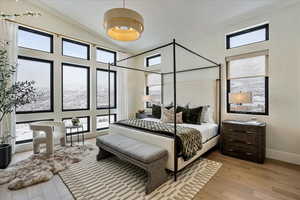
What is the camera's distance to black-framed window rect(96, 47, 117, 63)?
471cm

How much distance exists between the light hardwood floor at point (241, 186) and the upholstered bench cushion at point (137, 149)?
2.41 feet

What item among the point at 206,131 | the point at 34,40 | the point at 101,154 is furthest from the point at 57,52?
the point at 206,131

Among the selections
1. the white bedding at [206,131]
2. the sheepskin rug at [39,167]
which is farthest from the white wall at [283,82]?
the sheepskin rug at [39,167]

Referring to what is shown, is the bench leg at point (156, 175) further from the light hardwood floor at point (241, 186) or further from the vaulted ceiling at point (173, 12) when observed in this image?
the vaulted ceiling at point (173, 12)

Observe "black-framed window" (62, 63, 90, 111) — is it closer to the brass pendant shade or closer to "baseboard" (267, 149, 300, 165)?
the brass pendant shade

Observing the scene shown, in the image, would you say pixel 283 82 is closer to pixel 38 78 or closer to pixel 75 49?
pixel 75 49

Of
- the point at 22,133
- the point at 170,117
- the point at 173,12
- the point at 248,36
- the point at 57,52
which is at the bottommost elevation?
the point at 22,133

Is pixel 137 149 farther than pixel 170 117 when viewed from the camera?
No

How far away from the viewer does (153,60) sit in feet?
17.4

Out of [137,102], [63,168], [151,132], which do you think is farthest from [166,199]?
[137,102]

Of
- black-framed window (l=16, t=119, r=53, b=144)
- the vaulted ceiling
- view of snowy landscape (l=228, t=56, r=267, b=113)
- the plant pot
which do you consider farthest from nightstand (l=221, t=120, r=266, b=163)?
black-framed window (l=16, t=119, r=53, b=144)

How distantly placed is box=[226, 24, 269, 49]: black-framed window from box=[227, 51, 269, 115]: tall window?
1.14 ft

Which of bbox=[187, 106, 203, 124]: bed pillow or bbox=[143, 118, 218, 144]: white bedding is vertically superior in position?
bbox=[187, 106, 203, 124]: bed pillow

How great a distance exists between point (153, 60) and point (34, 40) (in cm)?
356
